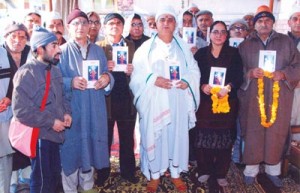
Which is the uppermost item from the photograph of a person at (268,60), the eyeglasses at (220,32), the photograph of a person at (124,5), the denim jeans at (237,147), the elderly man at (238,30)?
the photograph of a person at (124,5)

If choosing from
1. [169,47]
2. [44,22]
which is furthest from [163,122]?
[44,22]

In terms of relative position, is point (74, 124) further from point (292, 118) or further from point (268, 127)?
point (292, 118)

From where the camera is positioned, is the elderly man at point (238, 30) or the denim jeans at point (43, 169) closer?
the denim jeans at point (43, 169)

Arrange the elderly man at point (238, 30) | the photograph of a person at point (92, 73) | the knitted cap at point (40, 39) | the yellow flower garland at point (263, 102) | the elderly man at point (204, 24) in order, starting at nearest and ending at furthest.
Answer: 1. the knitted cap at point (40, 39)
2. the photograph of a person at point (92, 73)
3. the yellow flower garland at point (263, 102)
4. the elderly man at point (238, 30)
5. the elderly man at point (204, 24)

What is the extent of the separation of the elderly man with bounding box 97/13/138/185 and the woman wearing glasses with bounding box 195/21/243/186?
0.86m

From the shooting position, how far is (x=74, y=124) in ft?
10.8

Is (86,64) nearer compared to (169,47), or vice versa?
(86,64)

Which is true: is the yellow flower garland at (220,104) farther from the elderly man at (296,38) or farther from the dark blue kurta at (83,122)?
the dark blue kurta at (83,122)

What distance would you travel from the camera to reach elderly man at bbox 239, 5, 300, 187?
3689 millimetres

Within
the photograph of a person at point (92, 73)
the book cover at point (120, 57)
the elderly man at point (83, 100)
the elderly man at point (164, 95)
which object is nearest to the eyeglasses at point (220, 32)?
the elderly man at point (164, 95)

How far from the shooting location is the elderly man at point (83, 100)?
3205 millimetres

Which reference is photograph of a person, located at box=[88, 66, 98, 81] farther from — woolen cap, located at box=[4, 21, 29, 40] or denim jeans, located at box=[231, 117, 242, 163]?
denim jeans, located at box=[231, 117, 242, 163]

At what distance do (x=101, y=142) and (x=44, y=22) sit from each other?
223 cm

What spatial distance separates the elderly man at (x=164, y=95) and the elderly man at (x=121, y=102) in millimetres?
177
